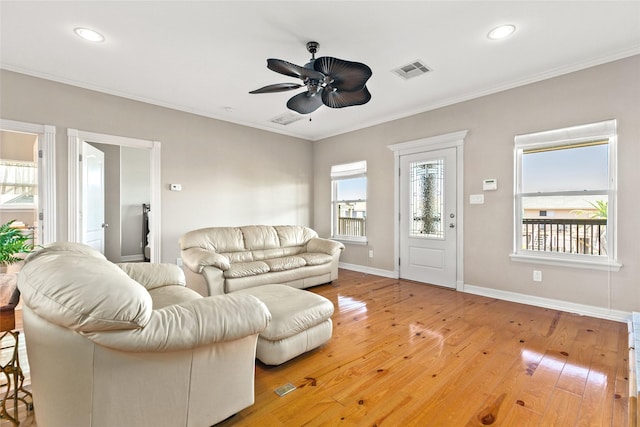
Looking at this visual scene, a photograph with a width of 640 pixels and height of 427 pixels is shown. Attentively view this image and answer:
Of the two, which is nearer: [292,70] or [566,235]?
[292,70]

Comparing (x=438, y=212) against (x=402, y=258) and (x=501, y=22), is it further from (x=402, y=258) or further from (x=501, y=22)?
(x=501, y=22)

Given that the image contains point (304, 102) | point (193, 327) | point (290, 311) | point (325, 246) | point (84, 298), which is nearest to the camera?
point (84, 298)

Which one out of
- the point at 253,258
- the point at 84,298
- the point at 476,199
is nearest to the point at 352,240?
the point at 253,258

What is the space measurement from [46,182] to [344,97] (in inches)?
144

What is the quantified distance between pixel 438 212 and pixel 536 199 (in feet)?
4.01

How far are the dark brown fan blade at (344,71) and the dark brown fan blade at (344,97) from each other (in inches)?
6.0

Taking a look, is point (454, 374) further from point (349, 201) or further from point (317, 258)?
point (349, 201)

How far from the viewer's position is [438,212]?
443cm

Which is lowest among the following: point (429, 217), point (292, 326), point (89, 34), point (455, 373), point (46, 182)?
point (455, 373)

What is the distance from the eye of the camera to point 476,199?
13.1 feet

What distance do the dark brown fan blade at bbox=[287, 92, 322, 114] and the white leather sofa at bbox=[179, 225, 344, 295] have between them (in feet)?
6.37

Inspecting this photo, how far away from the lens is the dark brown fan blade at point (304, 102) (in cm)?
286

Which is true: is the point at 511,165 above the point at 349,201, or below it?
above

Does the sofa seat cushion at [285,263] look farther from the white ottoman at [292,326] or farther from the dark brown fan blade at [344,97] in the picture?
the dark brown fan blade at [344,97]
